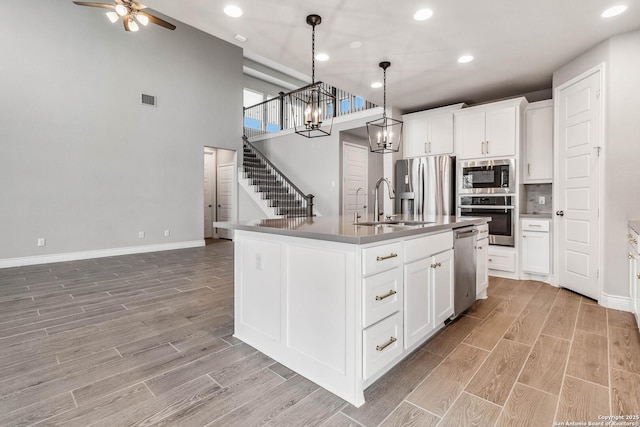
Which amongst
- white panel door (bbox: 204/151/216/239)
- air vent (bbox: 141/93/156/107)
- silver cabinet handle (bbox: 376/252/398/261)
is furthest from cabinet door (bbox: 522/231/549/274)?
white panel door (bbox: 204/151/216/239)

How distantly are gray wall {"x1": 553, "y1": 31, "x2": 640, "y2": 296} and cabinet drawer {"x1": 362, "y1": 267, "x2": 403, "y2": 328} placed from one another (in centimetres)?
280

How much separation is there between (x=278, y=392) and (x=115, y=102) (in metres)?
6.29

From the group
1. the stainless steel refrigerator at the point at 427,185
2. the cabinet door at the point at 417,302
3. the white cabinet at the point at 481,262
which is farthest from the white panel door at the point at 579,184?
the cabinet door at the point at 417,302

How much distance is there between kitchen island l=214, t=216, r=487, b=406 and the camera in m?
1.65

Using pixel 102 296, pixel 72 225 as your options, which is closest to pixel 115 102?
pixel 72 225

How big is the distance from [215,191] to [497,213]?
6820 millimetres

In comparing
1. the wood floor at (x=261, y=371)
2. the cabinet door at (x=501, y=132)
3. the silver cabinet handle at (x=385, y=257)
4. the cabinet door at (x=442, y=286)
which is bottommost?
the wood floor at (x=261, y=371)

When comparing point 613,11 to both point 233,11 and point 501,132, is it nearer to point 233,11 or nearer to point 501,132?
point 501,132

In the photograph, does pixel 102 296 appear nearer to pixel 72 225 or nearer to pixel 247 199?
→ pixel 72 225

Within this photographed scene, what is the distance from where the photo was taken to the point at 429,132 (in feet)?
16.8

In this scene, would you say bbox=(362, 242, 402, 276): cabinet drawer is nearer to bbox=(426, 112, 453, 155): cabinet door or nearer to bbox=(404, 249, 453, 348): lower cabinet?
bbox=(404, 249, 453, 348): lower cabinet

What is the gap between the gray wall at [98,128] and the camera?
16.1 ft

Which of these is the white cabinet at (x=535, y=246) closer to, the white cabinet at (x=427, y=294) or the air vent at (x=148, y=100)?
the white cabinet at (x=427, y=294)

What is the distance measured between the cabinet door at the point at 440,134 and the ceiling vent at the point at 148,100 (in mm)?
5339
